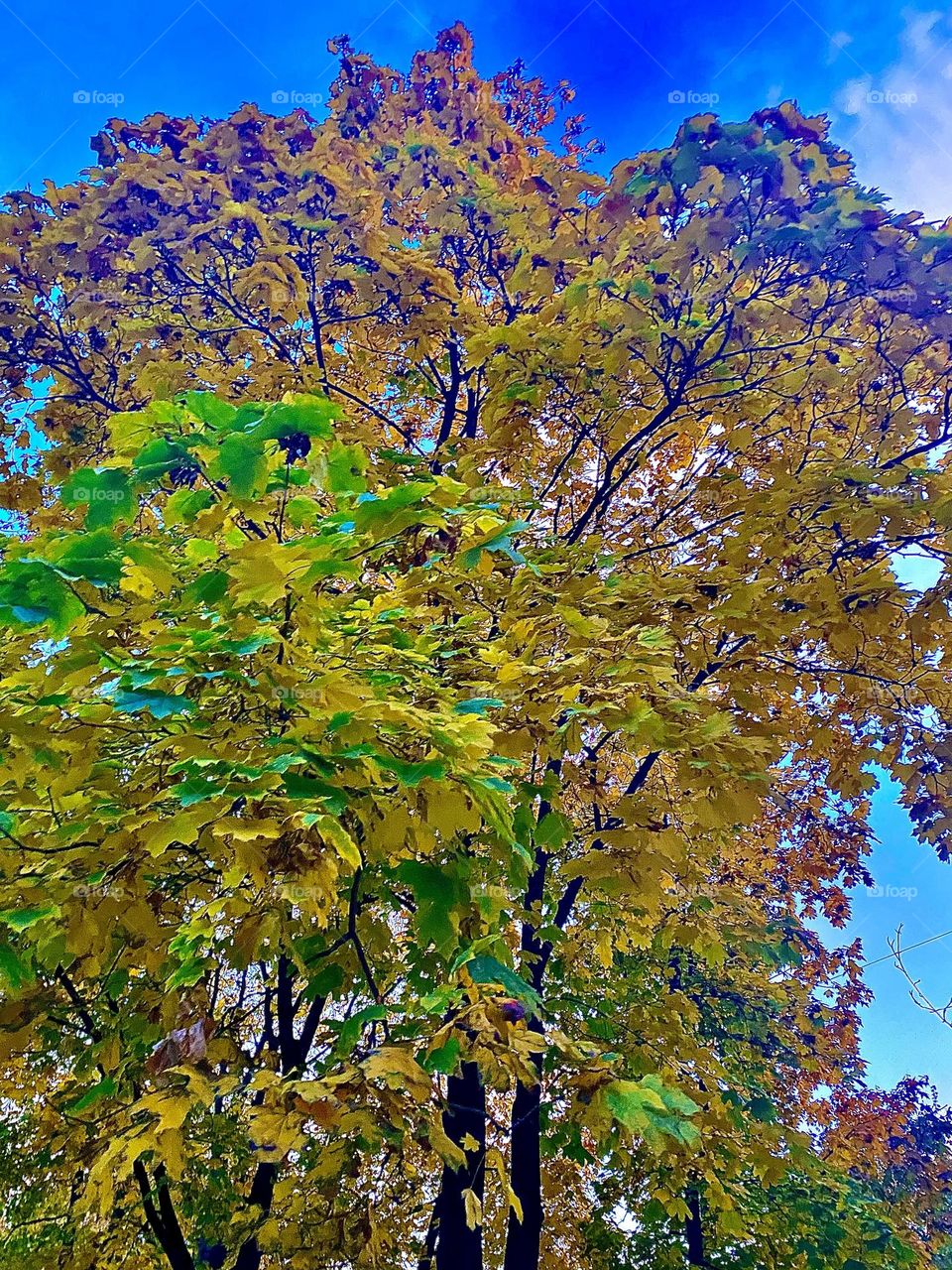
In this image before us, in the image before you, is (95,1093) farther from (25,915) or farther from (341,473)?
(341,473)

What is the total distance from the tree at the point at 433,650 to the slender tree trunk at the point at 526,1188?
29mm

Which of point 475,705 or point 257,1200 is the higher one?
point 475,705

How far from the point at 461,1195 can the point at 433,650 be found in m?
3.15

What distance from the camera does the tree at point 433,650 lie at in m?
1.85

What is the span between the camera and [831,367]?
389cm

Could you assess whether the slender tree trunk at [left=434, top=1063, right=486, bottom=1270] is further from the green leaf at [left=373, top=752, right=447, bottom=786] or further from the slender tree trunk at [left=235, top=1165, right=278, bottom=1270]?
the green leaf at [left=373, top=752, right=447, bottom=786]

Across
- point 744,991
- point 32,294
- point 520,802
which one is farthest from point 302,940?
point 744,991

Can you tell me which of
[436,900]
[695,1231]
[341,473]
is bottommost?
[695,1231]

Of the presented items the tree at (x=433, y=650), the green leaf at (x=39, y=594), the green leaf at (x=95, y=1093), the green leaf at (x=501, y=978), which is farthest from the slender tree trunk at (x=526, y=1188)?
the green leaf at (x=39, y=594)

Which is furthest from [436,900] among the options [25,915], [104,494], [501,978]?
[104,494]

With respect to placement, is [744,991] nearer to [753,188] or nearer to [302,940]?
[302,940]

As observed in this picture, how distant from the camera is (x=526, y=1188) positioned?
4.19 metres

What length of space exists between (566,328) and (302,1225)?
472 centimetres

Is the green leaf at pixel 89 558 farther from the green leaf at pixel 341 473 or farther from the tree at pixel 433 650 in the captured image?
the green leaf at pixel 341 473
